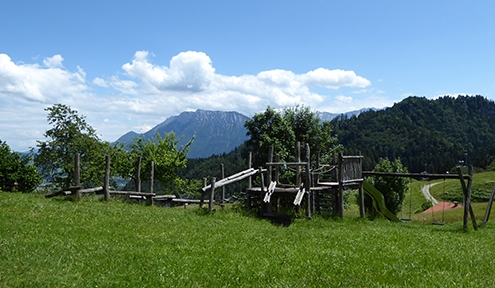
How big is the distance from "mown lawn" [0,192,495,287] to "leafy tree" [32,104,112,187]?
21897mm

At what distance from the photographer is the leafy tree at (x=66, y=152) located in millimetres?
39219

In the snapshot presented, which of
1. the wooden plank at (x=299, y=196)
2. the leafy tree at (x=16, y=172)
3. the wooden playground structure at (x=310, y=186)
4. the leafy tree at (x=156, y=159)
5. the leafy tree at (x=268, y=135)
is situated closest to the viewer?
the wooden plank at (x=299, y=196)

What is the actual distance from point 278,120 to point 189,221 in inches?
878

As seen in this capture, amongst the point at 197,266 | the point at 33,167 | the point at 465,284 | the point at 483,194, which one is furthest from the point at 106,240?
the point at 483,194

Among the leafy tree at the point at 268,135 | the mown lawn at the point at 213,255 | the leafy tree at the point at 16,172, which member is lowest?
the mown lawn at the point at 213,255

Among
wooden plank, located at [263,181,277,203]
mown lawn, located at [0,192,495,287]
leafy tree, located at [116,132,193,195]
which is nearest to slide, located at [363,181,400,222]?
wooden plank, located at [263,181,277,203]

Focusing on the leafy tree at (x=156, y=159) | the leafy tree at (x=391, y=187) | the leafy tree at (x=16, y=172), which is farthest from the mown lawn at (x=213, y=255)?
the leafy tree at (x=391, y=187)

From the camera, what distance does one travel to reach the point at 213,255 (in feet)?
39.0

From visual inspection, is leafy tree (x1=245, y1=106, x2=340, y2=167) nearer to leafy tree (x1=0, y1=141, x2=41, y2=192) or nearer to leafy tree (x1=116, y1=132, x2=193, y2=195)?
leafy tree (x1=116, y1=132, x2=193, y2=195)

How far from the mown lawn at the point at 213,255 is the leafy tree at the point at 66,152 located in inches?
862

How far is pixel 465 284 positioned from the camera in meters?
9.28

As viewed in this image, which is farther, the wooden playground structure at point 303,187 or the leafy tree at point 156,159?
the leafy tree at point 156,159

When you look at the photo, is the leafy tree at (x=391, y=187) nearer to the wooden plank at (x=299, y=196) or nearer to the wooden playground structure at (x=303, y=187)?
the wooden playground structure at (x=303, y=187)

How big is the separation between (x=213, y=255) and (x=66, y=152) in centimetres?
3365
